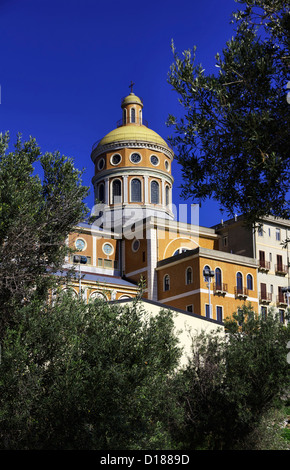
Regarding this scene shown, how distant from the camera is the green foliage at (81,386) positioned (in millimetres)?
11734

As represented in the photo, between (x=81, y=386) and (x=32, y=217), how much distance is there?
424cm

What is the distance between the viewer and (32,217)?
45.7ft

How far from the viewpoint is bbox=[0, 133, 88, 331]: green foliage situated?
44.9 feet

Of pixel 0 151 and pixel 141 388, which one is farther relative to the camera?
pixel 0 151

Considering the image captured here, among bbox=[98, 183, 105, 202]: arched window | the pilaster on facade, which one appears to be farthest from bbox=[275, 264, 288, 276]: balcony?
bbox=[98, 183, 105, 202]: arched window

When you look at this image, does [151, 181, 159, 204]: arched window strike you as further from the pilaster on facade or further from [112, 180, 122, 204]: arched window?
the pilaster on facade

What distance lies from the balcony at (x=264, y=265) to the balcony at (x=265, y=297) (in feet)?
6.20

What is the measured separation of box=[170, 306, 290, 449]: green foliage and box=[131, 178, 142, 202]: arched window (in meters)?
35.2

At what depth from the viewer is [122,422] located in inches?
452

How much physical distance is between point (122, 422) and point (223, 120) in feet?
20.0

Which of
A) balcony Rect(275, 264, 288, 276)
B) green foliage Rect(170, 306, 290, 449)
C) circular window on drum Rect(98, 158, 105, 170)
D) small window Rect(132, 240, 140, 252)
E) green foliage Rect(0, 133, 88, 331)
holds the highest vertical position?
circular window on drum Rect(98, 158, 105, 170)

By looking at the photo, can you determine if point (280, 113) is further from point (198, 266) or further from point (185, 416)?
Answer: point (198, 266)

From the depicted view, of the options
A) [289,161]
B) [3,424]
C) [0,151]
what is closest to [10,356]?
[3,424]

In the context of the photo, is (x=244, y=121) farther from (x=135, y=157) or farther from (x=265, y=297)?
(x=135, y=157)
